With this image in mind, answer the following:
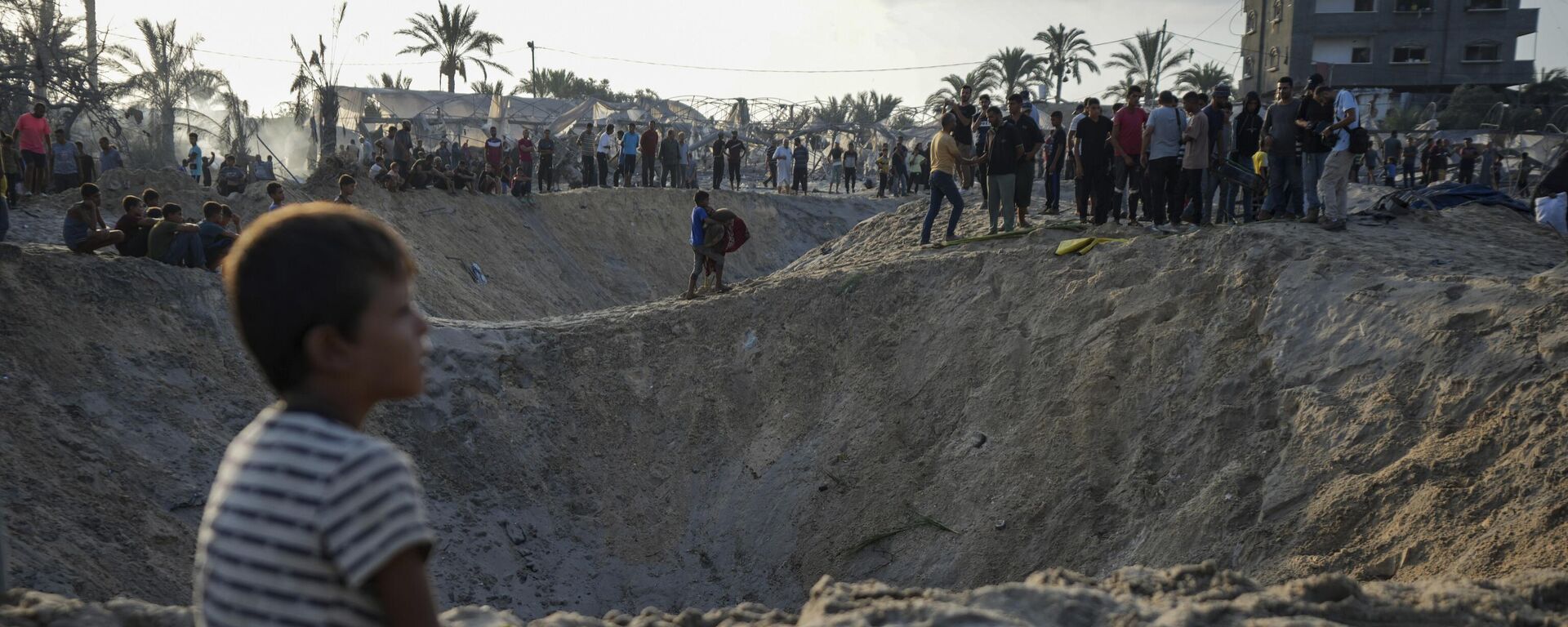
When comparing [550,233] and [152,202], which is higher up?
[152,202]

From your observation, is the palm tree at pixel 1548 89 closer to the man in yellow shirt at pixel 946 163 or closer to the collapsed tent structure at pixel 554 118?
the collapsed tent structure at pixel 554 118

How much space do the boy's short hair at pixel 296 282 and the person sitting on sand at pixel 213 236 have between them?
11.1 metres

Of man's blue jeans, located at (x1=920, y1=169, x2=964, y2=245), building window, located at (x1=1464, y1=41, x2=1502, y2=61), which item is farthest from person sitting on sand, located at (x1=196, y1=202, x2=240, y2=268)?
building window, located at (x1=1464, y1=41, x2=1502, y2=61)

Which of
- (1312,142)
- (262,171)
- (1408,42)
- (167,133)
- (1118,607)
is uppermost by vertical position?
(1408,42)

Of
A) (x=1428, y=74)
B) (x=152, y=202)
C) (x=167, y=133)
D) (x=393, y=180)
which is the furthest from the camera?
(x=1428, y=74)

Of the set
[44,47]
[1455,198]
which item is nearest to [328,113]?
[44,47]

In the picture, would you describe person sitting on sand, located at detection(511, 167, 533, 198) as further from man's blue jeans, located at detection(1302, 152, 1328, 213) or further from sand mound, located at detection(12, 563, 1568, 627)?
sand mound, located at detection(12, 563, 1568, 627)

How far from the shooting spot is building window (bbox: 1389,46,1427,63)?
4325 centimetres

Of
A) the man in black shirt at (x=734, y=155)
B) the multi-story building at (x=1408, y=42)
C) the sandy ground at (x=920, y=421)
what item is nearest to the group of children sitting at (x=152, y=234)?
the sandy ground at (x=920, y=421)

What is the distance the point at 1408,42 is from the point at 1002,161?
1524 inches

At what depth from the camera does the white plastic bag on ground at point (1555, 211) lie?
974cm

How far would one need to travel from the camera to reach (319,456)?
5.16 ft

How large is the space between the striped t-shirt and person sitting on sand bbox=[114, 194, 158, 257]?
443 inches

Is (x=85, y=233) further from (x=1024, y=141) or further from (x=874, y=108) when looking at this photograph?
(x=874, y=108)
